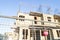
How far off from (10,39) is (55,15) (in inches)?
727

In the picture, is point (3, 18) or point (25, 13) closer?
point (3, 18)

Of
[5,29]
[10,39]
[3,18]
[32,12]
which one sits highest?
[32,12]

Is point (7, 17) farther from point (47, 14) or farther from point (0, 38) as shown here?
point (47, 14)

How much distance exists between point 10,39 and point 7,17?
723 millimetres

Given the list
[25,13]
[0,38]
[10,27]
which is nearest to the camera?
[0,38]

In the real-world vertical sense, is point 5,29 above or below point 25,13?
below

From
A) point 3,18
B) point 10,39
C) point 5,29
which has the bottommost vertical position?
point 10,39

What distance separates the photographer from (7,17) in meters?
3.90

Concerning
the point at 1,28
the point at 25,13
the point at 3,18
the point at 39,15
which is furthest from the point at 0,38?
the point at 39,15

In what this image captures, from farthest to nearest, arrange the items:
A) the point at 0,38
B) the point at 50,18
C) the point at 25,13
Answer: the point at 50,18
the point at 25,13
the point at 0,38

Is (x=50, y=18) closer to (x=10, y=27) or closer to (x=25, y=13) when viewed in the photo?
(x=25, y=13)

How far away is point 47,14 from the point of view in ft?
69.0

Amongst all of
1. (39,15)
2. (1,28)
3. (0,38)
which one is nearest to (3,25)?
(1,28)

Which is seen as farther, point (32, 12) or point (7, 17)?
point (32, 12)
